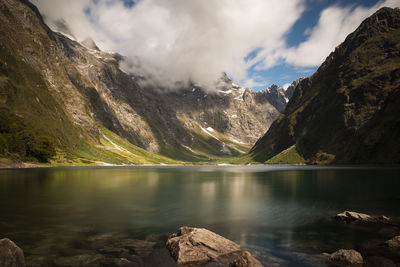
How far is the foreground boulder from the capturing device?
19609mm

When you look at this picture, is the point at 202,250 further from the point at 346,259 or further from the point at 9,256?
the point at 9,256

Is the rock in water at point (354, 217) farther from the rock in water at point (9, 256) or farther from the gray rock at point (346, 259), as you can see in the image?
the rock in water at point (9, 256)

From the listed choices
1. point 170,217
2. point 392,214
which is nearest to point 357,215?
point 392,214

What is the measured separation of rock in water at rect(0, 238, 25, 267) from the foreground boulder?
35.7ft

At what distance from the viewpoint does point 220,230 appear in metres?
30.4

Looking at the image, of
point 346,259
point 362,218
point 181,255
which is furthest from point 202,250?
point 362,218

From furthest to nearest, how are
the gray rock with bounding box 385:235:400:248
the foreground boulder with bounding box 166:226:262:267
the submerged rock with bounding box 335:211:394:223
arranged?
the submerged rock with bounding box 335:211:394:223, the gray rock with bounding box 385:235:400:248, the foreground boulder with bounding box 166:226:262:267

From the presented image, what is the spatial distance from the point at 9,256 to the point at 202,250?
44.7 feet

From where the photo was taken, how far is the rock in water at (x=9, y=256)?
16.4 meters

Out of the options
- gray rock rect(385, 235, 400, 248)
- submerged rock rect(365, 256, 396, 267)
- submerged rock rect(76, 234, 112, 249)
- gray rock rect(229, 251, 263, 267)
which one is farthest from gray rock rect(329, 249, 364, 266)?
submerged rock rect(76, 234, 112, 249)

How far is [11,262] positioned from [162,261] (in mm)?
10170

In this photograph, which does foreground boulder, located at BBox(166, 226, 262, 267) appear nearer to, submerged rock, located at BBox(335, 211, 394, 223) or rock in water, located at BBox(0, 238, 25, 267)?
rock in water, located at BBox(0, 238, 25, 267)

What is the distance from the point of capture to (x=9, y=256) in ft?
55.2

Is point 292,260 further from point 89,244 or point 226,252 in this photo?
point 89,244
